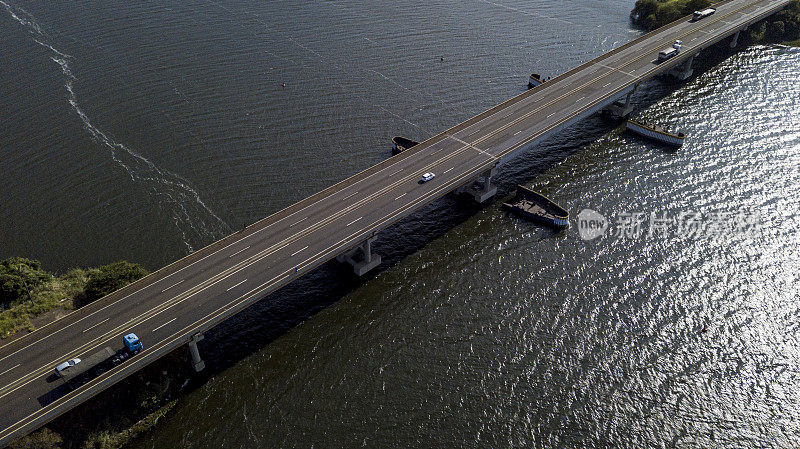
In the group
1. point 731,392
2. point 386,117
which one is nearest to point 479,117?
point 386,117

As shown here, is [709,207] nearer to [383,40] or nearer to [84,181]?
[383,40]

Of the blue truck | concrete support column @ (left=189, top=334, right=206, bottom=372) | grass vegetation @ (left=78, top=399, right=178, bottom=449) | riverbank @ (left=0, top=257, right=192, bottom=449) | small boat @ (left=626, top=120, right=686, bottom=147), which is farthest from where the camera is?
small boat @ (left=626, top=120, right=686, bottom=147)

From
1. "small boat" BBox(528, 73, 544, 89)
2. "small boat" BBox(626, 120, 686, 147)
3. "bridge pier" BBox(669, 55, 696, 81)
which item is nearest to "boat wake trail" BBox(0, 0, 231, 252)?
"small boat" BBox(528, 73, 544, 89)

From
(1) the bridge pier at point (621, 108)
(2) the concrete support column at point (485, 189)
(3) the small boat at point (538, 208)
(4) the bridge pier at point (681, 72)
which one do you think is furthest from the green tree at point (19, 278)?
(4) the bridge pier at point (681, 72)

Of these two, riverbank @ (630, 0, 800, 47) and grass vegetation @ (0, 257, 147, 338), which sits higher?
riverbank @ (630, 0, 800, 47)

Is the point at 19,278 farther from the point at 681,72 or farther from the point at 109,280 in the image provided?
the point at 681,72

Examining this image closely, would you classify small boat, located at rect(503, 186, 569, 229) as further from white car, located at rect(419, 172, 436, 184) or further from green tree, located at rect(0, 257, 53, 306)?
green tree, located at rect(0, 257, 53, 306)
